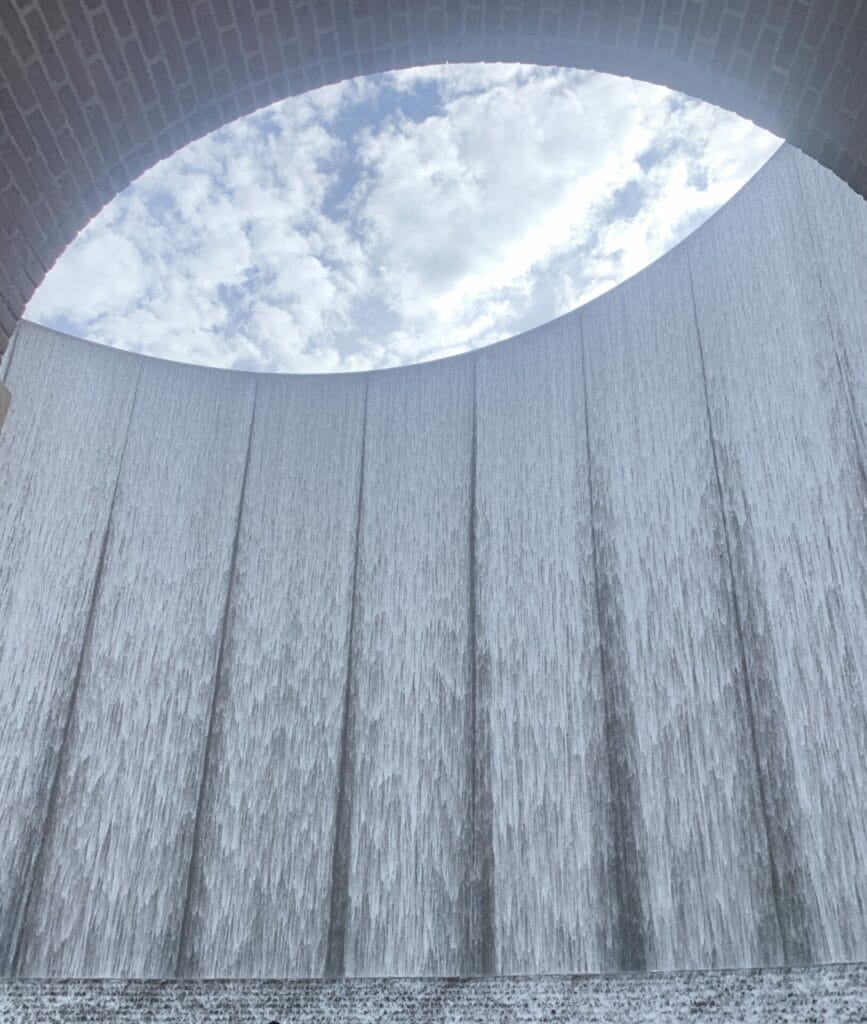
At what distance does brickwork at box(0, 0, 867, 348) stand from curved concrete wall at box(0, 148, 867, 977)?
8.71 ft

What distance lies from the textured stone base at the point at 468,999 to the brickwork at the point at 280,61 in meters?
3.45

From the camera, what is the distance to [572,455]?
5.93 meters

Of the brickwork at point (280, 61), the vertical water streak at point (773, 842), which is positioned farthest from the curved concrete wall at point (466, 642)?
the brickwork at point (280, 61)

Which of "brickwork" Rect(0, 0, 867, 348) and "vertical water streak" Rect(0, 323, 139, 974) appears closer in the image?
"brickwork" Rect(0, 0, 867, 348)

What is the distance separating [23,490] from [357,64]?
15.2 feet

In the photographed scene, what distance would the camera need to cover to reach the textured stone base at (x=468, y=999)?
4.07 meters

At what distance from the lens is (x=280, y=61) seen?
2.35 metres

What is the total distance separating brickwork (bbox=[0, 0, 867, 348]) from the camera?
201cm

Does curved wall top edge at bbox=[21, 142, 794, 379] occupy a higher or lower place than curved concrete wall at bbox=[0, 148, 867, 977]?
higher

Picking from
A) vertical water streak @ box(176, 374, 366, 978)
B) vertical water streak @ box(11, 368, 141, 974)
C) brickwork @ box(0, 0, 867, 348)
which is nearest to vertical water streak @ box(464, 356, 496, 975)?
vertical water streak @ box(176, 374, 366, 978)

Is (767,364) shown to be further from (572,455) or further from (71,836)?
(71,836)

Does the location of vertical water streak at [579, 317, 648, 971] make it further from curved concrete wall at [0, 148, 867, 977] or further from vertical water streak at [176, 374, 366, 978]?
vertical water streak at [176, 374, 366, 978]

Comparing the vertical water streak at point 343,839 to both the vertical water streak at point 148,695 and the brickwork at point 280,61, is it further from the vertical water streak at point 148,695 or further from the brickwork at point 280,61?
the brickwork at point 280,61

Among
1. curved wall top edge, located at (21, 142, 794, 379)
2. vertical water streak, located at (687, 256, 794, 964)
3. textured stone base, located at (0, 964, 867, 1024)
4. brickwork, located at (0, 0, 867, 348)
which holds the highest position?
curved wall top edge, located at (21, 142, 794, 379)
